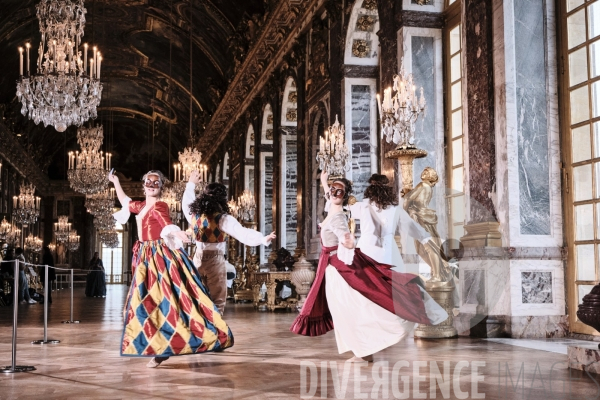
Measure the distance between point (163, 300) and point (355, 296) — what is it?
4.85 ft

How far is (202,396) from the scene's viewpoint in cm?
405

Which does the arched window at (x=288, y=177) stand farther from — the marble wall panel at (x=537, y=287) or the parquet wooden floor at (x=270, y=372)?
the marble wall panel at (x=537, y=287)

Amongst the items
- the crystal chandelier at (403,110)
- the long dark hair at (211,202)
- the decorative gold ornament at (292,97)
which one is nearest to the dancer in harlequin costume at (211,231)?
the long dark hair at (211,202)

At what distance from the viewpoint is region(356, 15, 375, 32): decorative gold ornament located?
451 inches

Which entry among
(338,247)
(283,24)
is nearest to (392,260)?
(338,247)

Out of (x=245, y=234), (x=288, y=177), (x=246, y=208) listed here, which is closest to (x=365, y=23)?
(x=288, y=177)

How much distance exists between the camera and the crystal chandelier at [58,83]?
9.03 metres

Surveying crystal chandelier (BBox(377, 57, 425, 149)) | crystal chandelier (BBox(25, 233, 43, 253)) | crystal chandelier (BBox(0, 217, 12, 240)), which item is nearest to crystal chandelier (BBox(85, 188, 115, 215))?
→ crystal chandelier (BBox(0, 217, 12, 240))

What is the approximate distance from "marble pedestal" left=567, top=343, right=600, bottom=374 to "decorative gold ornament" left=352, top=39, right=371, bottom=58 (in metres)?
7.70

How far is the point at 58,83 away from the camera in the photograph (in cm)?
905

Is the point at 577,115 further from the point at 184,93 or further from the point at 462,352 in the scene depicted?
the point at 184,93

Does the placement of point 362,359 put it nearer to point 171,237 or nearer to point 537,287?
point 171,237

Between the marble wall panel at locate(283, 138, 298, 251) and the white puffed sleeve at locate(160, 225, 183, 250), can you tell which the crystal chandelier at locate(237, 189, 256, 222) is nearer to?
the marble wall panel at locate(283, 138, 298, 251)

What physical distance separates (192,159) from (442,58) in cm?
766
